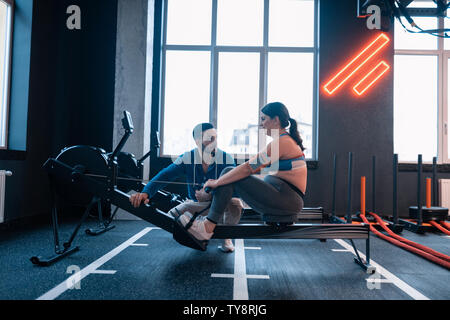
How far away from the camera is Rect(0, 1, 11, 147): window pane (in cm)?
352

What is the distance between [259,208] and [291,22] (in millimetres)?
3752

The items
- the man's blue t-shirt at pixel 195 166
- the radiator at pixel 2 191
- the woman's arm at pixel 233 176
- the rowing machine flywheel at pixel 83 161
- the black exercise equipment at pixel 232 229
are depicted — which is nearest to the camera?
the woman's arm at pixel 233 176

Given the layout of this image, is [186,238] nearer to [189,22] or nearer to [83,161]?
[83,161]

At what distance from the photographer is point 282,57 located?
461cm

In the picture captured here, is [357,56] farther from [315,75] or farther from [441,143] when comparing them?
[441,143]

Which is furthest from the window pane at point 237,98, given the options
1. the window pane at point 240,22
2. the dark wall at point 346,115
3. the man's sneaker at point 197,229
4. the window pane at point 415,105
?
the man's sneaker at point 197,229

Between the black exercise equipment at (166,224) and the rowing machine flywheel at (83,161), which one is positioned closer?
the black exercise equipment at (166,224)

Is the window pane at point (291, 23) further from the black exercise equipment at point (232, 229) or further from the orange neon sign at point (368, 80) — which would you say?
the black exercise equipment at point (232, 229)

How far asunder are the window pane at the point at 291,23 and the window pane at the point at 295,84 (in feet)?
0.70

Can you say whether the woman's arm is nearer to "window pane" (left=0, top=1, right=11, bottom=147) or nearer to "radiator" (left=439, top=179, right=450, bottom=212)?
"window pane" (left=0, top=1, right=11, bottom=147)

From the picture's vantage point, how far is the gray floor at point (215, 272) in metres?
1.67

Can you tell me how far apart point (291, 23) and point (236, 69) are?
3.84 ft

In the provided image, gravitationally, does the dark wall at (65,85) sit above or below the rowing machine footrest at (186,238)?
above
